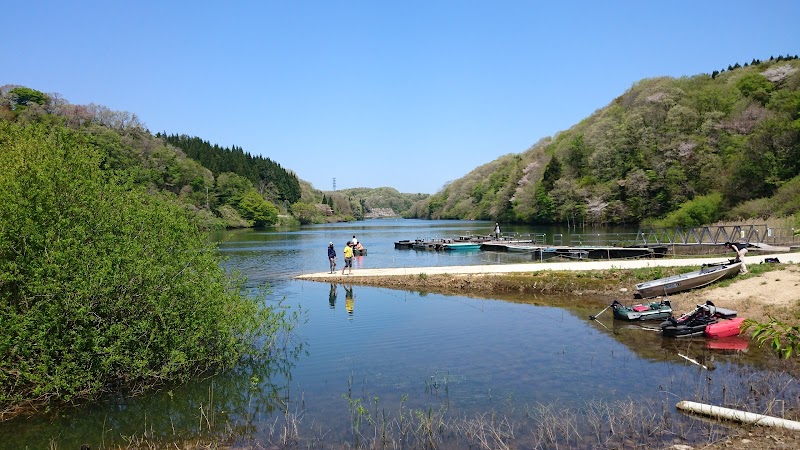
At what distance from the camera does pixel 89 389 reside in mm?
11852

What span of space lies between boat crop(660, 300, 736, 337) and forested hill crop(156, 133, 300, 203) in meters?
132

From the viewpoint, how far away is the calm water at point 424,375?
459 inches

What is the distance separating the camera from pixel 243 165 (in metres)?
150

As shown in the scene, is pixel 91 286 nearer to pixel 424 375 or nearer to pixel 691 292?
pixel 424 375

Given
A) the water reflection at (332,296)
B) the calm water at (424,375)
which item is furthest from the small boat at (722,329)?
the water reflection at (332,296)

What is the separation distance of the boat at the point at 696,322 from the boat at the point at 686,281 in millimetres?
4042

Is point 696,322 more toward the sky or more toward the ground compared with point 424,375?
more toward the sky

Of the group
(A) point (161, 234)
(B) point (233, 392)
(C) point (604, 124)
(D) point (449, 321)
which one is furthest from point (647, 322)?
(C) point (604, 124)

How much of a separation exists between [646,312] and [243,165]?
14102 centimetres

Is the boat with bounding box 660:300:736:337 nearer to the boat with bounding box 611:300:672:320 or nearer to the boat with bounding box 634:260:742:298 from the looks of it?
the boat with bounding box 611:300:672:320

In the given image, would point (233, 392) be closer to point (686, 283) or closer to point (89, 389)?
point (89, 389)

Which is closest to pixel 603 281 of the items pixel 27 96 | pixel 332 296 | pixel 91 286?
pixel 332 296

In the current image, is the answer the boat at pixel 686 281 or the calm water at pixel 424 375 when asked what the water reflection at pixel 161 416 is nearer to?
the calm water at pixel 424 375

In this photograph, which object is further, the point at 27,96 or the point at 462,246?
the point at 27,96
